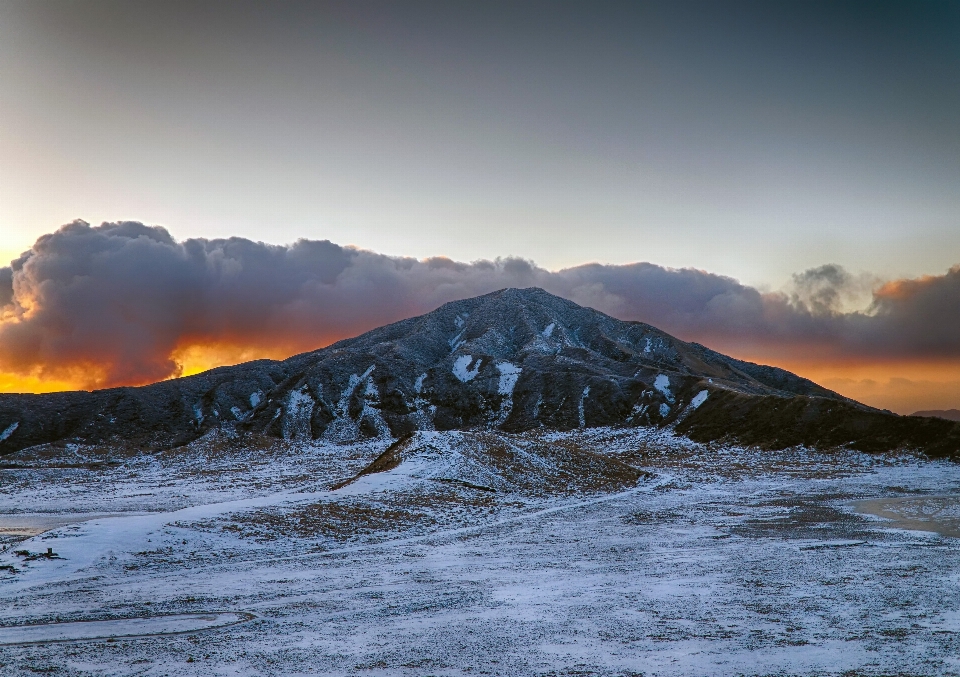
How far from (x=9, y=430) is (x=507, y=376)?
98.9m

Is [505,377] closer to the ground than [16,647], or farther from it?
farther from it

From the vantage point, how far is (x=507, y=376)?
528 ft

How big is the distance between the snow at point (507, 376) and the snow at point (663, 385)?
3058 centimetres

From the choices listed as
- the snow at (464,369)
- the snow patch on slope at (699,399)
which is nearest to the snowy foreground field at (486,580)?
the snow patch on slope at (699,399)

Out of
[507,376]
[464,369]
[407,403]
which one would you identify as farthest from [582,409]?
[464,369]

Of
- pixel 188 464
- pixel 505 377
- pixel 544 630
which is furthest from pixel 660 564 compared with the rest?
pixel 505 377

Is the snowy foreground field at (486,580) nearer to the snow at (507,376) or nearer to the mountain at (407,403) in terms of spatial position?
the mountain at (407,403)

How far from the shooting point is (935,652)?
1540cm

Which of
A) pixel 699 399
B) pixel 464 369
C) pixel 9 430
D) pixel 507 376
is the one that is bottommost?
pixel 9 430

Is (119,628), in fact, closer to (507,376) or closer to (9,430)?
(9,430)

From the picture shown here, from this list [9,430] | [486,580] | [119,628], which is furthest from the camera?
[9,430]

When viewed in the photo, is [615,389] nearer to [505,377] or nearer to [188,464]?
[505,377]

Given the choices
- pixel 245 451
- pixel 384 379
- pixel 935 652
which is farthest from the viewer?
pixel 384 379

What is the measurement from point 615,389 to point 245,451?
2856 inches
